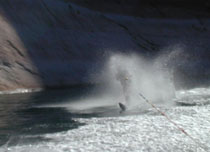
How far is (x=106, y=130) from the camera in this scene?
23.4 ft

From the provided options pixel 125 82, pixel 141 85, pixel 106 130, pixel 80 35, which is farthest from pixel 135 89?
pixel 80 35

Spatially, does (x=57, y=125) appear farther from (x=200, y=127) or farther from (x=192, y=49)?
(x=192, y=49)

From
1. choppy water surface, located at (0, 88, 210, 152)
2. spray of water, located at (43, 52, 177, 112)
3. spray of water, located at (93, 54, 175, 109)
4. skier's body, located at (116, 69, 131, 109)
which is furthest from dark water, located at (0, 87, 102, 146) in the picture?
spray of water, located at (93, 54, 175, 109)

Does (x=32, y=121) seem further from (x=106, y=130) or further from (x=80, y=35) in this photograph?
(x=80, y=35)

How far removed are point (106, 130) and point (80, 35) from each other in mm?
19860

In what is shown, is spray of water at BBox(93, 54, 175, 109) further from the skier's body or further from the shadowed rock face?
the shadowed rock face

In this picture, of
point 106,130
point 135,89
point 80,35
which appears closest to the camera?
point 106,130

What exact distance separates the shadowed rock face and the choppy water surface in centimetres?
1112

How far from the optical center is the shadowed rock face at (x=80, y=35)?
70.5 feet

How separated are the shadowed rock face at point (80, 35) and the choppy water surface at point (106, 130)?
1112cm

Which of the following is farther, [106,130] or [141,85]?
[141,85]

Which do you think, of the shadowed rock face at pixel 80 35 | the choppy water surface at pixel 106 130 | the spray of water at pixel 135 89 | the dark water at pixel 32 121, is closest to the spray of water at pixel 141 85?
the spray of water at pixel 135 89

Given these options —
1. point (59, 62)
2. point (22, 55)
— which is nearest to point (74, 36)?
point (59, 62)

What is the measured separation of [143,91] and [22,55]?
12.5 metres
